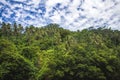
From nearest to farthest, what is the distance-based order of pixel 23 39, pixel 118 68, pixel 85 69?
pixel 85 69
pixel 118 68
pixel 23 39

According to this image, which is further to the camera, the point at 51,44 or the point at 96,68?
the point at 51,44

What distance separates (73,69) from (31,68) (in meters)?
11.3

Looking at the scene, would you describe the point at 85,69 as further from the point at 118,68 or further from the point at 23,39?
the point at 23,39

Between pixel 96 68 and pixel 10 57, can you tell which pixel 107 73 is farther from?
pixel 10 57

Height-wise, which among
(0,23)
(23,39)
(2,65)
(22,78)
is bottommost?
(22,78)

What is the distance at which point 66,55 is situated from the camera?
47.8 m

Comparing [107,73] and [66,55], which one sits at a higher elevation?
[66,55]

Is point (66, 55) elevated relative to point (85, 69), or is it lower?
elevated

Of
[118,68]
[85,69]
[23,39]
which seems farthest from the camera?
[23,39]

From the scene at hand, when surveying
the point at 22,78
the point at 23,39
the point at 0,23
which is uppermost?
the point at 0,23

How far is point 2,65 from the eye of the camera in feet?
153

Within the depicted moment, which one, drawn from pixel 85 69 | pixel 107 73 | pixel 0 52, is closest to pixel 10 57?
pixel 0 52

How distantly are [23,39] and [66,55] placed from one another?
40.3 m

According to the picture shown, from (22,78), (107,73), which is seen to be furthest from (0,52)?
(107,73)
